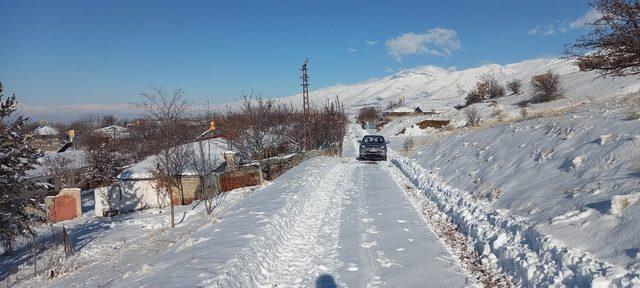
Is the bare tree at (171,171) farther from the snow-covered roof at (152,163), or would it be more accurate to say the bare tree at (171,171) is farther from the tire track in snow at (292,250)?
the tire track in snow at (292,250)

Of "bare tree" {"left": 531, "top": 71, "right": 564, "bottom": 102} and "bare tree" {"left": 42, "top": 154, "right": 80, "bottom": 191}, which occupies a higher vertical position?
"bare tree" {"left": 531, "top": 71, "right": 564, "bottom": 102}

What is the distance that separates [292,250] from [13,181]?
46.6ft

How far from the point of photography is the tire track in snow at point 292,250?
6289mm

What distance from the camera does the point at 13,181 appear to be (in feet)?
52.7

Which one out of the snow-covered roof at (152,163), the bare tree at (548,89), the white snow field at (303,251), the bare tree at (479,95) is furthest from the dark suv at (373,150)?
the bare tree at (479,95)

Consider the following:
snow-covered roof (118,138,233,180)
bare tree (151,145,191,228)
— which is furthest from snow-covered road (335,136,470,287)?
snow-covered roof (118,138,233,180)

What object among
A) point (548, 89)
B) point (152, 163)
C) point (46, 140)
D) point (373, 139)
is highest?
point (548, 89)

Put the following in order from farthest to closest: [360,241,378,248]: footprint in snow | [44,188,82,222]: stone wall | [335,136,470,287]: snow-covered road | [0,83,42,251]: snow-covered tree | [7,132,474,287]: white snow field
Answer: [44,188,82,222]: stone wall, [0,83,42,251]: snow-covered tree, [360,241,378,248]: footprint in snow, [335,136,470,287]: snow-covered road, [7,132,474,287]: white snow field

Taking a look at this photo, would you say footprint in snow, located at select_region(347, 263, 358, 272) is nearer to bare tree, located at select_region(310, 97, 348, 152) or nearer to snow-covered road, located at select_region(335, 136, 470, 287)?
snow-covered road, located at select_region(335, 136, 470, 287)

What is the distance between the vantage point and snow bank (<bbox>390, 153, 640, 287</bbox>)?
16.6 feet

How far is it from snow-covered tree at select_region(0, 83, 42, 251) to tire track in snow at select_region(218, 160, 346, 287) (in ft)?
37.4

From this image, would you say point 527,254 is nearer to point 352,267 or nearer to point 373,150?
point 352,267

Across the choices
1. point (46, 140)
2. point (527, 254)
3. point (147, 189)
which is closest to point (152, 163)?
point (147, 189)

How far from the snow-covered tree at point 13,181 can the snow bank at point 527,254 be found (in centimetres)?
1580
